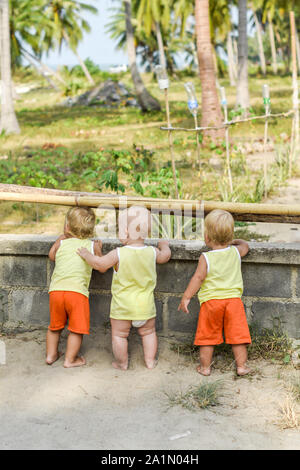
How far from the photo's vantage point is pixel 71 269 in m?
3.42

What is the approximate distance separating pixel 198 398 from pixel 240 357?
0.42 meters

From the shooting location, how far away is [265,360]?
338cm

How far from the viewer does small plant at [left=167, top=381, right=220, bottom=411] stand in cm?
292

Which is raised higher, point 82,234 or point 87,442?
point 82,234

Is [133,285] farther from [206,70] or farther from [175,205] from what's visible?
[206,70]

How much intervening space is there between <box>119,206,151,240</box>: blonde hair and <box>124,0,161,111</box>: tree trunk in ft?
52.6

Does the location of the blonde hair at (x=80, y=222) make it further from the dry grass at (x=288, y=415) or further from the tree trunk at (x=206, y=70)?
the tree trunk at (x=206, y=70)

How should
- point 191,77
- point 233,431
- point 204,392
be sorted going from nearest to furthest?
point 233,431 → point 204,392 → point 191,77

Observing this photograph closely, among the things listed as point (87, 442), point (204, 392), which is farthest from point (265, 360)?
point (87, 442)

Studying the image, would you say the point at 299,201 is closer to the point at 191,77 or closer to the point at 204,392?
the point at 204,392

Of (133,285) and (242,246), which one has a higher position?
(242,246)

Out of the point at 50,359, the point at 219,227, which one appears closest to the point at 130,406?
the point at 50,359
